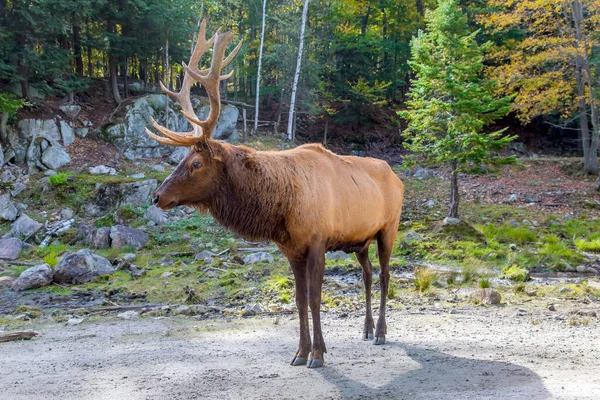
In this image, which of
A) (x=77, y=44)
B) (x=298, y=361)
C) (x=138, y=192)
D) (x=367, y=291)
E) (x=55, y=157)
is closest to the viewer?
(x=298, y=361)

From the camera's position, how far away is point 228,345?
691cm

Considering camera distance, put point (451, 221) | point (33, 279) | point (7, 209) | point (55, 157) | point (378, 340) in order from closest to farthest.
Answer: point (378, 340) < point (33, 279) < point (451, 221) < point (7, 209) < point (55, 157)

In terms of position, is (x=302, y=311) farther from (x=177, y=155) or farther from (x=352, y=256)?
(x=177, y=155)

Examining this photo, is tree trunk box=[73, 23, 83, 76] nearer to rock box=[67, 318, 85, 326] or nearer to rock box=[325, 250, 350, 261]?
rock box=[325, 250, 350, 261]

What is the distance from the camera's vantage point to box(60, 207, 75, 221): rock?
60.6 feet

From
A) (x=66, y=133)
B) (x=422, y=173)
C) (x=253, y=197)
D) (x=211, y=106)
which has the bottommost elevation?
(x=422, y=173)

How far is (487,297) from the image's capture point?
9195 millimetres

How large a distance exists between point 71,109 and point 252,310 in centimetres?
1971

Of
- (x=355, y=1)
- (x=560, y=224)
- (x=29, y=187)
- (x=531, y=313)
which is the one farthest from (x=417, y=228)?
(x=355, y=1)

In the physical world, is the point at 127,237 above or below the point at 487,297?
below

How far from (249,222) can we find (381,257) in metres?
2.17

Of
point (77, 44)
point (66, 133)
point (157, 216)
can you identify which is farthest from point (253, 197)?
point (77, 44)

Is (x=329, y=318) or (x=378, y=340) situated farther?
(x=329, y=318)

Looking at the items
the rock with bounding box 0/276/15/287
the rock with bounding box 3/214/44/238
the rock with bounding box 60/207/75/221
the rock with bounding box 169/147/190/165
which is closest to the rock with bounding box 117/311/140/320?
the rock with bounding box 0/276/15/287
